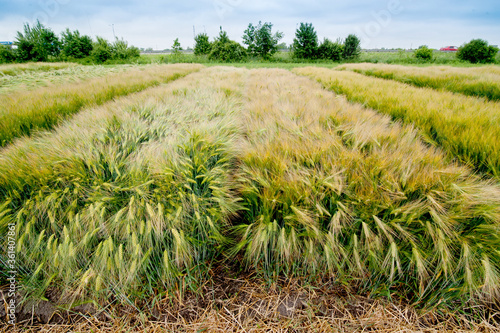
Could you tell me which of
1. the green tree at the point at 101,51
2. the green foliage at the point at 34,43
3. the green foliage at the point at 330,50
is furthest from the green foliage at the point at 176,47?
the green foliage at the point at 330,50

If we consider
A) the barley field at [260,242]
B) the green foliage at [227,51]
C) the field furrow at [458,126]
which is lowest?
the barley field at [260,242]

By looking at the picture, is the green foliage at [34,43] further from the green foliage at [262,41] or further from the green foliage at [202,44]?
the green foliage at [262,41]

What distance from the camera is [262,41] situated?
2952 centimetres

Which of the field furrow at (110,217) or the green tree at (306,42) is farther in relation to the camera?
the green tree at (306,42)

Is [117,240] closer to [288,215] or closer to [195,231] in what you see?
[195,231]

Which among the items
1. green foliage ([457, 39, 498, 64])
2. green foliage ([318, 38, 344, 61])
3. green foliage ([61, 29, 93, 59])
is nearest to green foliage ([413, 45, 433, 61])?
green foliage ([457, 39, 498, 64])

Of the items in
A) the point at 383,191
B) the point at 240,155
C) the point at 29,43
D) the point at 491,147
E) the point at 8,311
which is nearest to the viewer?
the point at 8,311

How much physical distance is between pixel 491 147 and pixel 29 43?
32.9m

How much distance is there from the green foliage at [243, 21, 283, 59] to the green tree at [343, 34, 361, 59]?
9171 mm

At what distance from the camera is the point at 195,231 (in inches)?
46.6

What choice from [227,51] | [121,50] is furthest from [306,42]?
[121,50]

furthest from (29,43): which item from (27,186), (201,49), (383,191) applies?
(383,191)

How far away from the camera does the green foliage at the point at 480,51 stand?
71.9 feet

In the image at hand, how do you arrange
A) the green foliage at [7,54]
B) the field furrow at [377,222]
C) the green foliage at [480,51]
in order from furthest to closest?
the green foliage at [480,51] < the green foliage at [7,54] < the field furrow at [377,222]
